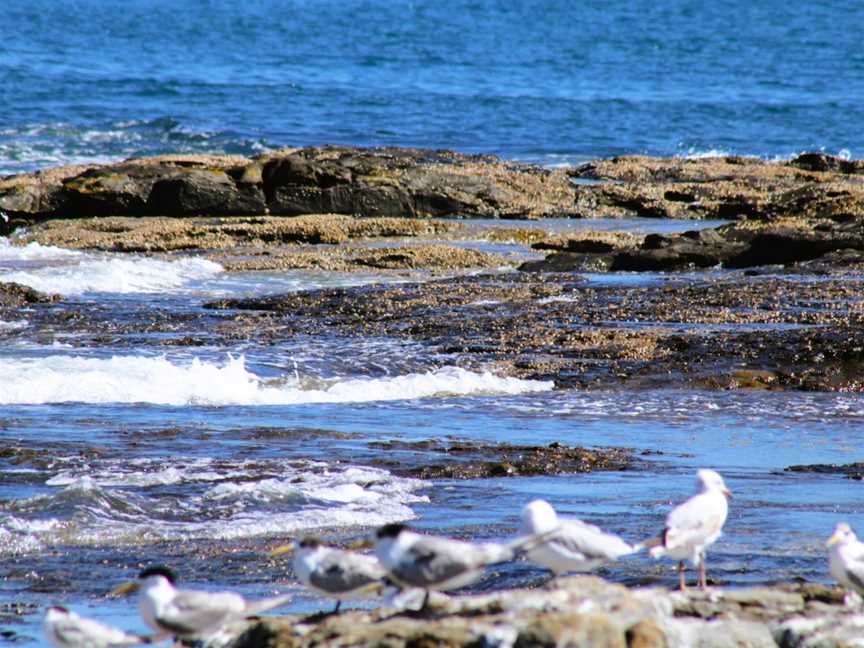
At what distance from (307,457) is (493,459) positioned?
1.15m

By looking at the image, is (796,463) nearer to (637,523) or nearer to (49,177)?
(637,523)

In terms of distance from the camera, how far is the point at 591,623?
430 centimetres

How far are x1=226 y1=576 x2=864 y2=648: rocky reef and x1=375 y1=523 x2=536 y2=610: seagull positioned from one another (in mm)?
87

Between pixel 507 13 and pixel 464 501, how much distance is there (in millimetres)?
107543

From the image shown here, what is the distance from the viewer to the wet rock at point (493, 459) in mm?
9312

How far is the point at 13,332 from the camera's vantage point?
14641mm

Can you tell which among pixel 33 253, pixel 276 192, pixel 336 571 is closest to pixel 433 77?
pixel 276 192

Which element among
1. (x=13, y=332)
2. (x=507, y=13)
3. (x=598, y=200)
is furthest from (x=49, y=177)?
(x=507, y=13)

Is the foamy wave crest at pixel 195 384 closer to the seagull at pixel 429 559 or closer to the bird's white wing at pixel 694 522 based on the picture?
the bird's white wing at pixel 694 522

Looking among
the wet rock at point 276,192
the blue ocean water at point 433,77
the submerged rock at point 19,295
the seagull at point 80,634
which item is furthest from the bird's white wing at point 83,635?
the blue ocean water at point 433,77

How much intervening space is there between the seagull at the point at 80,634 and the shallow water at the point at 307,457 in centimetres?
151

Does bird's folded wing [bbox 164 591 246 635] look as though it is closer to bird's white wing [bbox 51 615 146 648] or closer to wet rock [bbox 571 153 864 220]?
bird's white wing [bbox 51 615 146 648]

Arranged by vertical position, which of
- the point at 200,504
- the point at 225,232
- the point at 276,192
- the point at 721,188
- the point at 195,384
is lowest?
the point at 200,504

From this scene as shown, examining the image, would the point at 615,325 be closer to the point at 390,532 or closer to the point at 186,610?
the point at 390,532
